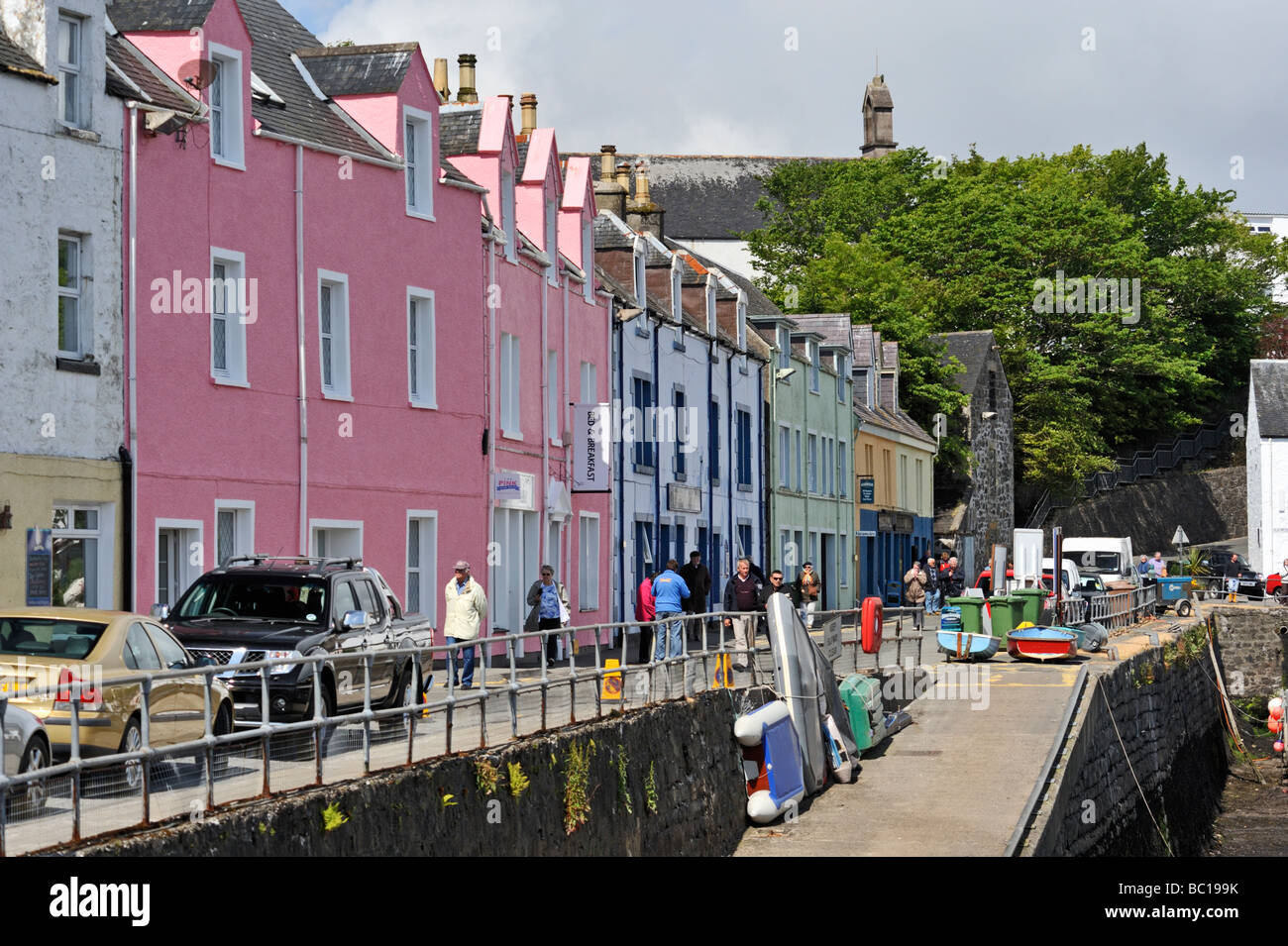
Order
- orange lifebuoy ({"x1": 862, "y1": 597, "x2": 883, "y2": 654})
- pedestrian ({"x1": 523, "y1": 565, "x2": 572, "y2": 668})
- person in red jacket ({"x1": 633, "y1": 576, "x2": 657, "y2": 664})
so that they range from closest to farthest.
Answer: person in red jacket ({"x1": 633, "y1": 576, "x2": 657, "y2": 664}), pedestrian ({"x1": 523, "y1": 565, "x2": 572, "y2": 668}), orange lifebuoy ({"x1": 862, "y1": 597, "x2": 883, "y2": 654})

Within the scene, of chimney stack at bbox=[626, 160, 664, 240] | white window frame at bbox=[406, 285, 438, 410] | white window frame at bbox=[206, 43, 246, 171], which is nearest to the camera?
white window frame at bbox=[206, 43, 246, 171]

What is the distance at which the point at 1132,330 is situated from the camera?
2847 inches

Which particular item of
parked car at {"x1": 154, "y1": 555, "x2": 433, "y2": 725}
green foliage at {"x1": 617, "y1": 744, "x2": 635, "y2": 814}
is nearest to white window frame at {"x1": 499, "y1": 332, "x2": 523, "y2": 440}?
parked car at {"x1": 154, "y1": 555, "x2": 433, "y2": 725}

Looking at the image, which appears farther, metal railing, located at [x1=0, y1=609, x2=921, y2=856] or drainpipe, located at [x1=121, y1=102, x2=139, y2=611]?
drainpipe, located at [x1=121, y1=102, x2=139, y2=611]

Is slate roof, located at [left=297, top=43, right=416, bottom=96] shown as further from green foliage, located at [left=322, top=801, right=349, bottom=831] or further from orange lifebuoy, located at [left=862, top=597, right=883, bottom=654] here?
green foliage, located at [left=322, top=801, right=349, bottom=831]

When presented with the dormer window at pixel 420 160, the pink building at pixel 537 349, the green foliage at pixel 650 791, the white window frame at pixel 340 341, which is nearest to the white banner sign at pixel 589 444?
the pink building at pixel 537 349

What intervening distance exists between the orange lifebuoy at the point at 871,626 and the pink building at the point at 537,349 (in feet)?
18.9

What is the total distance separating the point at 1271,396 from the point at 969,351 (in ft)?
44.3

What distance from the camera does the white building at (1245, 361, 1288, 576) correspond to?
70.2 meters

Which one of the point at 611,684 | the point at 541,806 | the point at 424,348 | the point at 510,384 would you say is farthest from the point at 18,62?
the point at 510,384

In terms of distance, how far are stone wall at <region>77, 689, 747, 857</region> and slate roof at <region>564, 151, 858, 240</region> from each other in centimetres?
7303

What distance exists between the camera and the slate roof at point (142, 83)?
20.5 m

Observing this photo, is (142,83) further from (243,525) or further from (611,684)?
(611,684)
